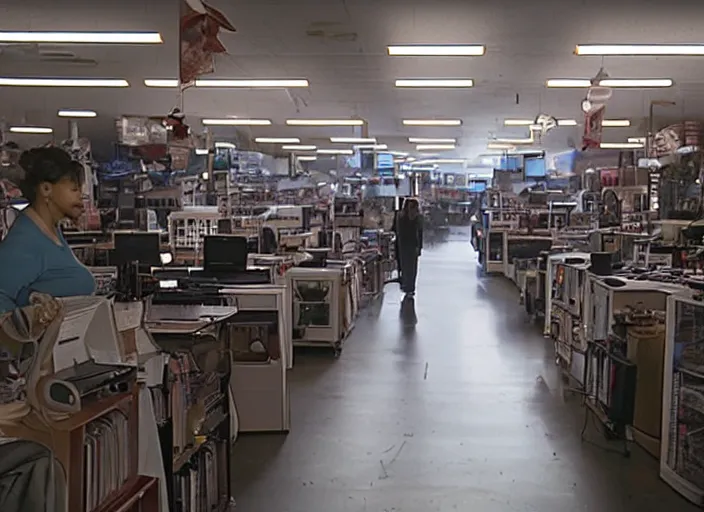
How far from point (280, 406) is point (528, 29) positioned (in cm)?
515

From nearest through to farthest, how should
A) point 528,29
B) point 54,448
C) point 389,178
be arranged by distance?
point 54,448 → point 528,29 → point 389,178

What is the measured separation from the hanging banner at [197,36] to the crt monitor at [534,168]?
1472cm

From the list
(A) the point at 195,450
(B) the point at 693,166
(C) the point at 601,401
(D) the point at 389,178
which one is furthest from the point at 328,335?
(D) the point at 389,178

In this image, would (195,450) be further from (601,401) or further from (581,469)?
(601,401)

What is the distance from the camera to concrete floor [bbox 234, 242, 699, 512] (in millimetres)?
4629

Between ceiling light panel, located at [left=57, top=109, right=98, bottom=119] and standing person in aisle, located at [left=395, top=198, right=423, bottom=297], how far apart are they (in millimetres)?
6764

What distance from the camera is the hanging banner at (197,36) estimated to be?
518cm

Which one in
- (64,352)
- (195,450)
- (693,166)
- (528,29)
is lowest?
(195,450)

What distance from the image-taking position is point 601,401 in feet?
19.3

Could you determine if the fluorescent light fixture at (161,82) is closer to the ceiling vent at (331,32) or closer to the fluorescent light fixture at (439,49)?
the ceiling vent at (331,32)

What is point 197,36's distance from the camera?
17.3 ft

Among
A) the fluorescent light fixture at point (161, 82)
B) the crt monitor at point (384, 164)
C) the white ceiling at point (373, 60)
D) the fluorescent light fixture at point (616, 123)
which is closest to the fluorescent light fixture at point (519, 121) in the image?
the white ceiling at point (373, 60)

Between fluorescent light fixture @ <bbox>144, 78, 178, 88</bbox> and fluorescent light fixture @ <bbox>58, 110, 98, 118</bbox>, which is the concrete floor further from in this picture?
fluorescent light fixture @ <bbox>58, 110, 98, 118</bbox>

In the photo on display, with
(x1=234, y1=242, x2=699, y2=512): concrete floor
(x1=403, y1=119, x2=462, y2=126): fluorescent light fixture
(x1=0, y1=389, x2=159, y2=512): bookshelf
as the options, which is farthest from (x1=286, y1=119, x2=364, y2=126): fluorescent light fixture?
(x1=0, y1=389, x2=159, y2=512): bookshelf
